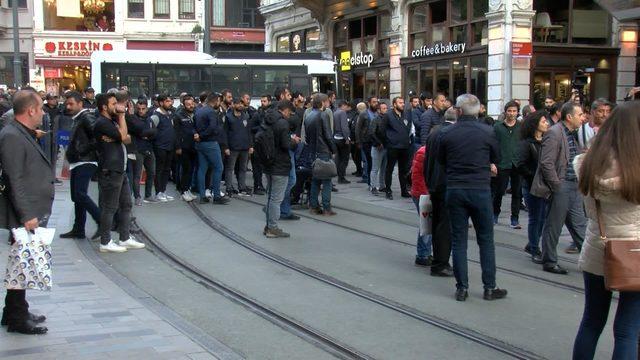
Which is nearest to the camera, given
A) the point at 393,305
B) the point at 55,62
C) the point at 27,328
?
the point at 27,328

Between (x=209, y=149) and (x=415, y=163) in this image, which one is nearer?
(x=415, y=163)

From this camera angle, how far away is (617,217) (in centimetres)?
412

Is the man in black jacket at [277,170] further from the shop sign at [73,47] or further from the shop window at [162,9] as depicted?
the shop window at [162,9]

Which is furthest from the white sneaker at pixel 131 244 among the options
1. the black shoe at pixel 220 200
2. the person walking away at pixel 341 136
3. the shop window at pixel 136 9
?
the shop window at pixel 136 9

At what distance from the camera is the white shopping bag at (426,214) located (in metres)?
8.22

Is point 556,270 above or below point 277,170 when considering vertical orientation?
below

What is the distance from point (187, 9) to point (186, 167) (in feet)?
108

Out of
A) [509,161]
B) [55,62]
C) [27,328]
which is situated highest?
[55,62]

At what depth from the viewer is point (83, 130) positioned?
9742 mm

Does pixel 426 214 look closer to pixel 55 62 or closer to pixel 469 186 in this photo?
pixel 469 186

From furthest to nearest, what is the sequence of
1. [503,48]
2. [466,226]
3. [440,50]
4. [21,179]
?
[440,50] < [503,48] < [466,226] < [21,179]

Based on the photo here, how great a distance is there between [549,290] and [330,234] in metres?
3.89

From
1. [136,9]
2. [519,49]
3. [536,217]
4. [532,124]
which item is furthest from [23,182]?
[136,9]

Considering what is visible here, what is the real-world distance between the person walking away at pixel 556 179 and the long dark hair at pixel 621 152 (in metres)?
4.11
